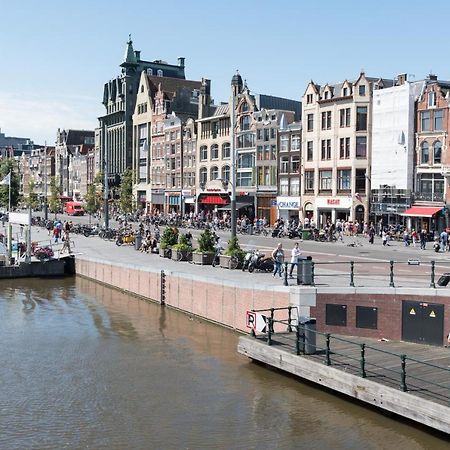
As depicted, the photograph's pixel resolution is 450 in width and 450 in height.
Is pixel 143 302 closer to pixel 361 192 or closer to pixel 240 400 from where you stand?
pixel 240 400

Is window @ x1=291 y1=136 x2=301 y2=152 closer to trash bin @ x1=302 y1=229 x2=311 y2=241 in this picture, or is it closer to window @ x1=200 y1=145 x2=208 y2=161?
window @ x1=200 y1=145 x2=208 y2=161

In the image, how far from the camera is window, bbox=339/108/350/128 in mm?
69000

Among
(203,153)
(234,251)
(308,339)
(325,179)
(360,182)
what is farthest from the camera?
(203,153)

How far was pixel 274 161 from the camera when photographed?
79312 millimetres

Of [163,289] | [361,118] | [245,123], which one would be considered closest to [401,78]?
[361,118]

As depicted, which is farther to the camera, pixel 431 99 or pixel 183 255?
pixel 431 99

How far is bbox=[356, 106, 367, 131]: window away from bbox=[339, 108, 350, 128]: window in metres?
1.31

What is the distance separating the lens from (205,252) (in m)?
35.5

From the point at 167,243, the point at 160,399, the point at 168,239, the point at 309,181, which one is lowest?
the point at 160,399

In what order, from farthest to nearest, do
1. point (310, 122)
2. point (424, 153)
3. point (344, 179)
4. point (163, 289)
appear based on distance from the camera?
point (310, 122)
point (344, 179)
point (424, 153)
point (163, 289)

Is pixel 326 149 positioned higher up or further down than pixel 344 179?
higher up

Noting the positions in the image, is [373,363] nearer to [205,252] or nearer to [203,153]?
[205,252]

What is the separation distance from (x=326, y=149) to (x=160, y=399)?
54.9 meters

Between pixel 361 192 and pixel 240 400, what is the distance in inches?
2009
